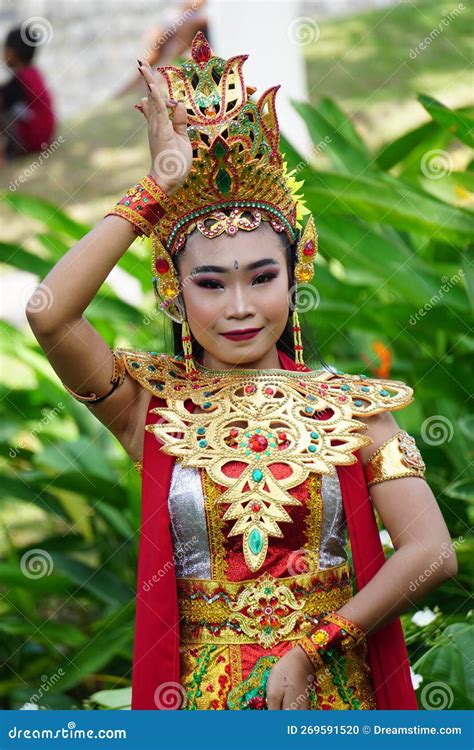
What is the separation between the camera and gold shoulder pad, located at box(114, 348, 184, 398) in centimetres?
265

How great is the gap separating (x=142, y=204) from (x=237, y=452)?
536 millimetres

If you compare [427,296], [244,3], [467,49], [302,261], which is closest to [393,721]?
[302,261]

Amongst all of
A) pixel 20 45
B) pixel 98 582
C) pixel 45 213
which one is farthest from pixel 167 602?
pixel 20 45

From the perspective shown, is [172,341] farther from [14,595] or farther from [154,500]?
[14,595]

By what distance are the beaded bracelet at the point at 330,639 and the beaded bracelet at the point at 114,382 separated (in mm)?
644

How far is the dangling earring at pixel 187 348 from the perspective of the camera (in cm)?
271

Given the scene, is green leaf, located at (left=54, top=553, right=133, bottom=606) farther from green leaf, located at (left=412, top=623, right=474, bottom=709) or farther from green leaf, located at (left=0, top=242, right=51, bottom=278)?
green leaf, located at (left=412, top=623, right=474, bottom=709)

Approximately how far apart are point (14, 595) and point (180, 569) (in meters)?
1.95

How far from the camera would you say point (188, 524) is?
8.39 feet

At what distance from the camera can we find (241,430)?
2582mm

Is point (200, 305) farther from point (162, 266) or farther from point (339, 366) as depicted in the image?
point (339, 366)

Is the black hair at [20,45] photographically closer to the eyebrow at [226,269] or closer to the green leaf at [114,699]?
the green leaf at [114,699]

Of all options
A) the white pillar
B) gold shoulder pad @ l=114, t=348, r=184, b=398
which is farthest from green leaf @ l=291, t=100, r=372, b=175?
gold shoulder pad @ l=114, t=348, r=184, b=398

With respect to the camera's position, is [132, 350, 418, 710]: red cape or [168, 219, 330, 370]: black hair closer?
[132, 350, 418, 710]: red cape
